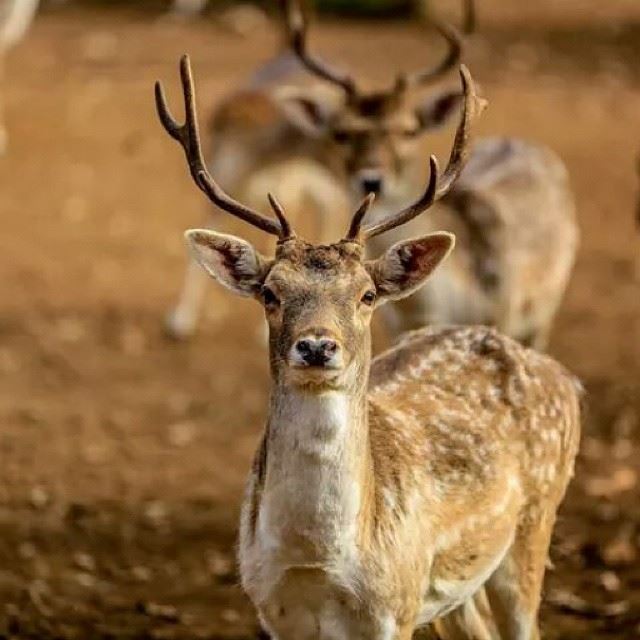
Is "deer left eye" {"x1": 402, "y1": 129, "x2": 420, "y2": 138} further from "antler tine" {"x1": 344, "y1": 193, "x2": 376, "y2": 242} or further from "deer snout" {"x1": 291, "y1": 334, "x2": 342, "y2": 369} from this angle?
"deer snout" {"x1": 291, "y1": 334, "x2": 342, "y2": 369}

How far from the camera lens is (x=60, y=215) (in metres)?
13.0

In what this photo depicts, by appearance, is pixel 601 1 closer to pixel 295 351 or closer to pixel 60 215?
pixel 60 215

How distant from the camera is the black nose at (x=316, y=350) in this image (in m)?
4.95

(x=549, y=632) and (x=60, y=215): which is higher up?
(x=549, y=632)

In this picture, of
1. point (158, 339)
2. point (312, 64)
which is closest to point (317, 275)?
point (312, 64)

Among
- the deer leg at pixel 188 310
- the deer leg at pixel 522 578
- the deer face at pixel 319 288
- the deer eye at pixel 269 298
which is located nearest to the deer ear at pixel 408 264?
the deer face at pixel 319 288

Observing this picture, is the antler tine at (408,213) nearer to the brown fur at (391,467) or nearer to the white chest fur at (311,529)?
the brown fur at (391,467)

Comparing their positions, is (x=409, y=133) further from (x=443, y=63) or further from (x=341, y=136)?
(x=443, y=63)

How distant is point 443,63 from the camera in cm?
938

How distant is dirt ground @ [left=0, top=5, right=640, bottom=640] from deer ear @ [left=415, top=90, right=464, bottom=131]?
4.97 feet

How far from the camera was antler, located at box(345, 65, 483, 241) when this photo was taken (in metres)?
5.41

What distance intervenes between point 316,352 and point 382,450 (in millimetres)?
727

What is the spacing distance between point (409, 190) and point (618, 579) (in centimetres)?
220

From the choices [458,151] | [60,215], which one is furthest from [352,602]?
[60,215]
